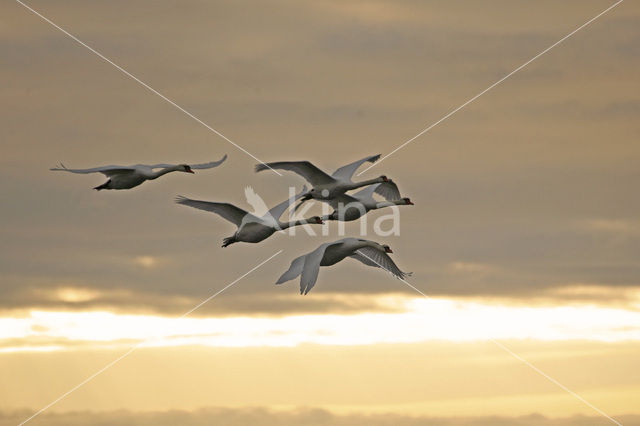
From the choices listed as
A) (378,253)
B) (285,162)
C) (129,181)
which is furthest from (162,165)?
(378,253)

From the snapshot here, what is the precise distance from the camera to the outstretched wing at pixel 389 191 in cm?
6313

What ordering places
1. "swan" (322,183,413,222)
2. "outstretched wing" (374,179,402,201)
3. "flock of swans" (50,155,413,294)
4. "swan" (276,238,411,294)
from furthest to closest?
"outstretched wing" (374,179,402,201), "swan" (322,183,413,222), "flock of swans" (50,155,413,294), "swan" (276,238,411,294)

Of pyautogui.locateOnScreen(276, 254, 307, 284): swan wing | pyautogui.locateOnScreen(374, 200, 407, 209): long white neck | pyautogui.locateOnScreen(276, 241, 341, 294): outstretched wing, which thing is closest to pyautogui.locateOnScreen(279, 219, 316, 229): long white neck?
pyautogui.locateOnScreen(374, 200, 407, 209): long white neck

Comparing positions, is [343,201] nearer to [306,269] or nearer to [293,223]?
[293,223]

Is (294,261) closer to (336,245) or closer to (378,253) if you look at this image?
(336,245)

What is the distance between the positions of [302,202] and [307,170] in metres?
2.76

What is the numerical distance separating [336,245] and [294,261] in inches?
137

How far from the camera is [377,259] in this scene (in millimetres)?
57562

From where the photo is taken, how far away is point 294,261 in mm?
50375

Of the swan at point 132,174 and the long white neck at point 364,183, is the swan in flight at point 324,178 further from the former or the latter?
the swan at point 132,174

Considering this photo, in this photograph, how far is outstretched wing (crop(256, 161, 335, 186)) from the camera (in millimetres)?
53625

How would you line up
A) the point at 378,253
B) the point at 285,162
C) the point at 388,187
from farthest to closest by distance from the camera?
the point at 388,187, the point at 378,253, the point at 285,162

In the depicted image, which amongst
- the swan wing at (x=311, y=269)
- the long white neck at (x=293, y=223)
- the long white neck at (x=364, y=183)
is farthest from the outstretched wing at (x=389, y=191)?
the swan wing at (x=311, y=269)

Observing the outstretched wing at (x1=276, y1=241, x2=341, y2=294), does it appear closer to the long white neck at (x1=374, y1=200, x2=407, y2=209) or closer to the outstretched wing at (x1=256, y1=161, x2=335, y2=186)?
the outstretched wing at (x1=256, y1=161, x2=335, y2=186)
